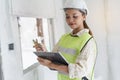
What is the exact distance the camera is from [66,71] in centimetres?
169

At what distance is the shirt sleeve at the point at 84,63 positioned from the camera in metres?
1.63

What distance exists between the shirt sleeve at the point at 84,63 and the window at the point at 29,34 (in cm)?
82

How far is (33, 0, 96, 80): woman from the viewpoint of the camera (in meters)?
1.64

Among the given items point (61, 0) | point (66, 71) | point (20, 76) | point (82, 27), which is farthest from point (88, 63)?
point (61, 0)

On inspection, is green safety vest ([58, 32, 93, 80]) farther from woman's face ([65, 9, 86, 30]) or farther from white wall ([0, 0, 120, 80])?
white wall ([0, 0, 120, 80])

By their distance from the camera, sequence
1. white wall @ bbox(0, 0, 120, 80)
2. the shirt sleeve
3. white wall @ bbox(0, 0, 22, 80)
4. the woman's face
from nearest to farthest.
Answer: the shirt sleeve
the woman's face
white wall @ bbox(0, 0, 22, 80)
white wall @ bbox(0, 0, 120, 80)

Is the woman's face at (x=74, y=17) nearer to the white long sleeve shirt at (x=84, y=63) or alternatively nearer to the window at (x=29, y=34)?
the white long sleeve shirt at (x=84, y=63)

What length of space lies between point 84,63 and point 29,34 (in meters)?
1.07

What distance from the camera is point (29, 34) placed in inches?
101

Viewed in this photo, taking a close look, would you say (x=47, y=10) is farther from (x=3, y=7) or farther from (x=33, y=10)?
(x=3, y=7)

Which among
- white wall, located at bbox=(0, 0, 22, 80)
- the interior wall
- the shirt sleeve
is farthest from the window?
the interior wall

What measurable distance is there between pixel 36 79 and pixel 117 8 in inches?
62.2

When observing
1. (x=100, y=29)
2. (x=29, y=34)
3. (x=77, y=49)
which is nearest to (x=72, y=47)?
(x=77, y=49)

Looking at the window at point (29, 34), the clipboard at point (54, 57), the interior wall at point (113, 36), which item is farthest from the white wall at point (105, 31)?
the clipboard at point (54, 57)
